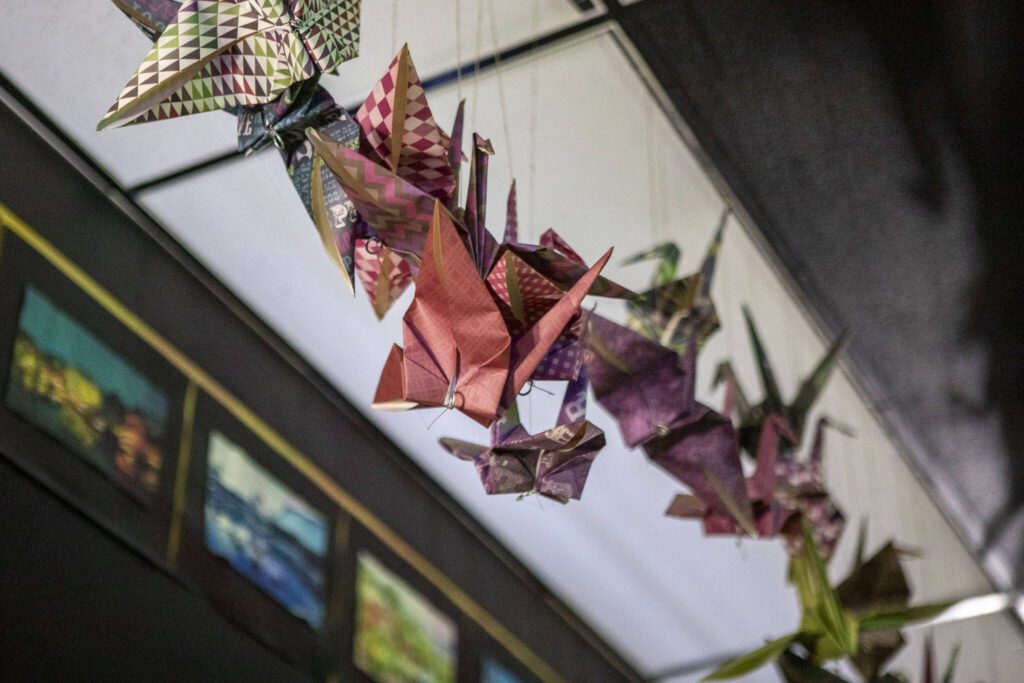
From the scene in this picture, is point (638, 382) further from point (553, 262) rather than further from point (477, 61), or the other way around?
point (477, 61)

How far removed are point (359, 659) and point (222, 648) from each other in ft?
2.07

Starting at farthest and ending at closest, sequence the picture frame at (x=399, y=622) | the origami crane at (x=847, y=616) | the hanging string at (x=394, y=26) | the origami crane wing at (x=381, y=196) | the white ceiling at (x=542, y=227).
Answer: the picture frame at (x=399, y=622), the white ceiling at (x=542, y=227), the hanging string at (x=394, y=26), the origami crane at (x=847, y=616), the origami crane wing at (x=381, y=196)

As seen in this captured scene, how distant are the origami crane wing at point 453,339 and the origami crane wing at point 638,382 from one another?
503 mm

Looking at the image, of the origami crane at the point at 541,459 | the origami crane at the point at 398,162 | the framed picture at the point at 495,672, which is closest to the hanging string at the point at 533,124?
the origami crane at the point at 398,162

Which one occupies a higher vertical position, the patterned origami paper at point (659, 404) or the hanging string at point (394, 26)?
the hanging string at point (394, 26)

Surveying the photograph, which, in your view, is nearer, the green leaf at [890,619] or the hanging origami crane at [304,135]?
the hanging origami crane at [304,135]

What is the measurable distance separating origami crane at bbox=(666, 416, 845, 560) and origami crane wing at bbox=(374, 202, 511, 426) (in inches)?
35.0

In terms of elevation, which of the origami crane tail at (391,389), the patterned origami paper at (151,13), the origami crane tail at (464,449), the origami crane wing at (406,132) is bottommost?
the origami crane tail at (464,449)

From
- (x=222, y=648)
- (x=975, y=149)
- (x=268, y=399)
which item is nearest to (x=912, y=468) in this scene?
(x=975, y=149)

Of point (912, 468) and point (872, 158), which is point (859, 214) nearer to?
point (872, 158)

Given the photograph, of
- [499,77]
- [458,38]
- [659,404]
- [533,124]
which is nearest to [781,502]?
[659,404]

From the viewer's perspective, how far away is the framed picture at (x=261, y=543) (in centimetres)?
312

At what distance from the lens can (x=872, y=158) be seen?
3.22 meters

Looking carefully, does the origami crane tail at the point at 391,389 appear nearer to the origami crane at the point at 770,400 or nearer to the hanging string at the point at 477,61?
the hanging string at the point at 477,61
